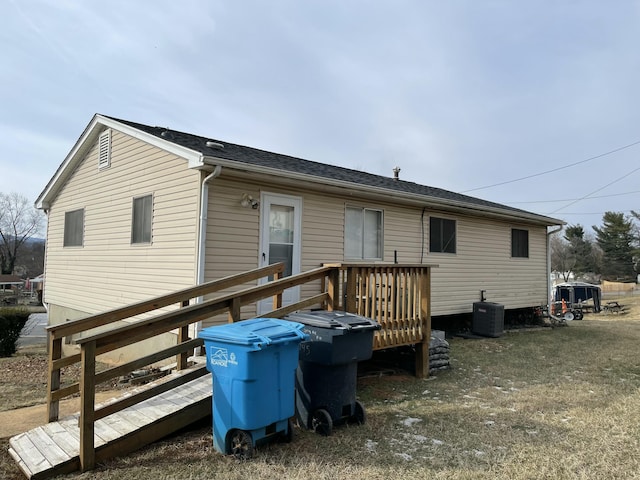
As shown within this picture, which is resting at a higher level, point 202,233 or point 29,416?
point 202,233

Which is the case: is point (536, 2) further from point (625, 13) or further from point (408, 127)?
point (408, 127)

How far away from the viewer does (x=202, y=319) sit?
12.8ft

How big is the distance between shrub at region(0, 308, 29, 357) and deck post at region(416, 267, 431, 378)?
920 centimetres

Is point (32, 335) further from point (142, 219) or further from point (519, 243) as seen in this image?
point (519, 243)

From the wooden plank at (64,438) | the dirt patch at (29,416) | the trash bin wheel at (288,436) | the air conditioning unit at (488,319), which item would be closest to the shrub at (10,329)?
the dirt patch at (29,416)

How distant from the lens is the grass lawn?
9.56 ft

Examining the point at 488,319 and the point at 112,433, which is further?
the point at 488,319

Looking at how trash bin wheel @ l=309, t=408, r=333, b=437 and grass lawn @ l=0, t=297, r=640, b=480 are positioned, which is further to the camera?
trash bin wheel @ l=309, t=408, r=333, b=437

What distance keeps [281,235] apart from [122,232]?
328cm

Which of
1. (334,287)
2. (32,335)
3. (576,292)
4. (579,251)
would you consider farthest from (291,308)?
(579,251)

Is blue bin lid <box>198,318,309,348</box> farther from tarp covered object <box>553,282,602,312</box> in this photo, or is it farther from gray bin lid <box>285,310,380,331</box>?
tarp covered object <box>553,282,602,312</box>

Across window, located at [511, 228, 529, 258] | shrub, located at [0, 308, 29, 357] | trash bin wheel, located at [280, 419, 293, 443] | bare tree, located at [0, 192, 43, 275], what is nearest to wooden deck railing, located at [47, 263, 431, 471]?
trash bin wheel, located at [280, 419, 293, 443]

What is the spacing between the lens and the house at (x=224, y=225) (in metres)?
6.14

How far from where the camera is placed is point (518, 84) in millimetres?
13109
